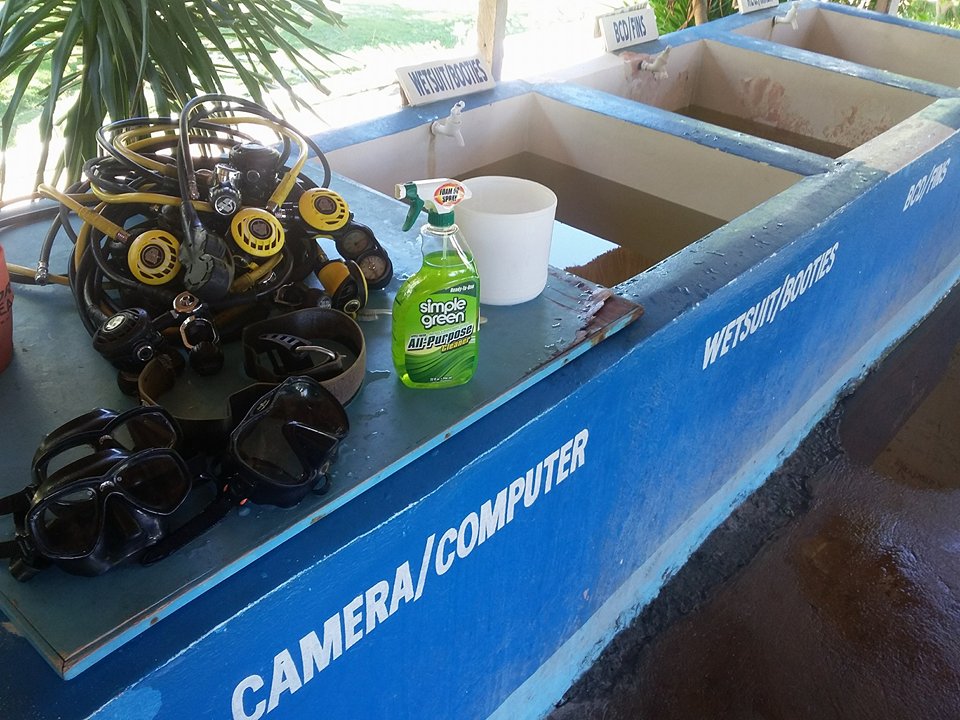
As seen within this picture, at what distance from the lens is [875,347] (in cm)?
271

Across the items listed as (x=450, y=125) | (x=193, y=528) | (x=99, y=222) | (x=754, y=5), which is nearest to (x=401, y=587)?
(x=193, y=528)

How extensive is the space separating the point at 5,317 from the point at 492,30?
5.58ft

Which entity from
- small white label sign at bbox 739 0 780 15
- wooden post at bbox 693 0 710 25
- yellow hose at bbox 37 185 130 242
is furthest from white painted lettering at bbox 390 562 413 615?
wooden post at bbox 693 0 710 25

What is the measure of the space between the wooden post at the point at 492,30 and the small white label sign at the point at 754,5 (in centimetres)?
167

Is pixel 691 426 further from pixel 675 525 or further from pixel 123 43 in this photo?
pixel 123 43

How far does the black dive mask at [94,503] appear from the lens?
692 mm

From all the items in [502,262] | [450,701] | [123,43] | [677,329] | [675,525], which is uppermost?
[123,43]

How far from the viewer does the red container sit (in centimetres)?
94

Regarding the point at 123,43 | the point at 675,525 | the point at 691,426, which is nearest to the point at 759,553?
the point at 675,525

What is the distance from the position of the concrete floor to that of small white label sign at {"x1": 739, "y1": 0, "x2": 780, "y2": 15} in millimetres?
1931

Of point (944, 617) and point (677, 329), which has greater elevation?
point (677, 329)

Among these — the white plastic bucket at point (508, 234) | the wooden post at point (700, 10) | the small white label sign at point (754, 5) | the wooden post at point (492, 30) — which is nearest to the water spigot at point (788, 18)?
the small white label sign at point (754, 5)

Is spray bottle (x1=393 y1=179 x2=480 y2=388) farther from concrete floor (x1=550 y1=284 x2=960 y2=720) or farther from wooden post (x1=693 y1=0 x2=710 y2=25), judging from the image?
wooden post (x1=693 y1=0 x2=710 y2=25)

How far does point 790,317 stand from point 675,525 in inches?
21.4
